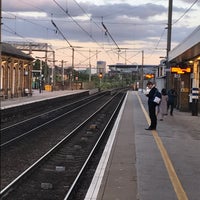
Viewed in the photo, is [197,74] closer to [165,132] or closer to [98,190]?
[165,132]

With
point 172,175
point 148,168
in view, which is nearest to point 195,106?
point 148,168

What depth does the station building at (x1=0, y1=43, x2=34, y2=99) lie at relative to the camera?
46.2 m

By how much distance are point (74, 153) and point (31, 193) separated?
Answer: 6057 millimetres

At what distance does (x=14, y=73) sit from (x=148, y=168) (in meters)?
42.0

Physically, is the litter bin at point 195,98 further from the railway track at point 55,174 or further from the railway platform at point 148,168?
the railway track at point 55,174

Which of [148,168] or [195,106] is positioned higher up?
[195,106]

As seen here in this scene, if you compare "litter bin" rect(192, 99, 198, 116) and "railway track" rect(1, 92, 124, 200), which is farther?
"litter bin" rect(192, 99, 198, 116)

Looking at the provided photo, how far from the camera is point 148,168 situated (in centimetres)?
1060

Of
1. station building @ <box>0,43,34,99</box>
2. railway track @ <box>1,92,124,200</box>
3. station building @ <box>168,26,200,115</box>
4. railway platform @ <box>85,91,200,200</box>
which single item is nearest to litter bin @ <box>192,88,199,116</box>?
station building @ <box>168,26,200,115</box>

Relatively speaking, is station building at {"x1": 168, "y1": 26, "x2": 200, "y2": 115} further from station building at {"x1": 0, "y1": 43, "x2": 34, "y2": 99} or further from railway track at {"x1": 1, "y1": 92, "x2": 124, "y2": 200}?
station building at {"x1": 0, "y1": 43, "x2": 34, "y2": 99}

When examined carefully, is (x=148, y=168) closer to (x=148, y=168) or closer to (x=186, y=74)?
(x=148, y=168)

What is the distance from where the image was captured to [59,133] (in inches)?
811

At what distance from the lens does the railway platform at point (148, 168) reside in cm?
833

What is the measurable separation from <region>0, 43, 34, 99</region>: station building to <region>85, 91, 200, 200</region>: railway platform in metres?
28.7
